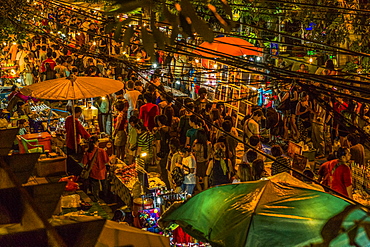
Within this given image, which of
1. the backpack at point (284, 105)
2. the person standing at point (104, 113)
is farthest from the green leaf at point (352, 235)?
the person standing at point (104, 113)

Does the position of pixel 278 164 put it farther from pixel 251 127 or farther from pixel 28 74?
pixel 28 74

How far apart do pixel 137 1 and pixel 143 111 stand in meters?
8.00

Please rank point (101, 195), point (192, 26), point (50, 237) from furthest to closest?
1. point (101, 195)
2. point (192, 26)
3. point (50, 237)

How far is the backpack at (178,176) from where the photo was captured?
7.68m

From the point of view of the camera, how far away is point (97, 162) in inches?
332

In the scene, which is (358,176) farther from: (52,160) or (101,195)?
(52,160)

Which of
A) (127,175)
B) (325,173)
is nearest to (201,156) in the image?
(127,175)

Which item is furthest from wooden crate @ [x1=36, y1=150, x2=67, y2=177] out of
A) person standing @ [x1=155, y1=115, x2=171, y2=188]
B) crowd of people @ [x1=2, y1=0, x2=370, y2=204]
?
person standing @ [x1=155, y1=115, x2=171, y2=188]

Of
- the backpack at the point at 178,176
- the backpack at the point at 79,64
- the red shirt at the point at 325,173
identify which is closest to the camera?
the red shirt at the point at 325,173

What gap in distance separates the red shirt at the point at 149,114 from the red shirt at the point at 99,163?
197cm

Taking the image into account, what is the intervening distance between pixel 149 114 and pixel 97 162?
2.14 m

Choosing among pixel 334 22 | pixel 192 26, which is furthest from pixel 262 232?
pixel 334 22

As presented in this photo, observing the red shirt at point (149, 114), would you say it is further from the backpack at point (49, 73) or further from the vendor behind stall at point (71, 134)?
the backpack at point (49, 73)

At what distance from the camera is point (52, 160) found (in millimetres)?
8242
